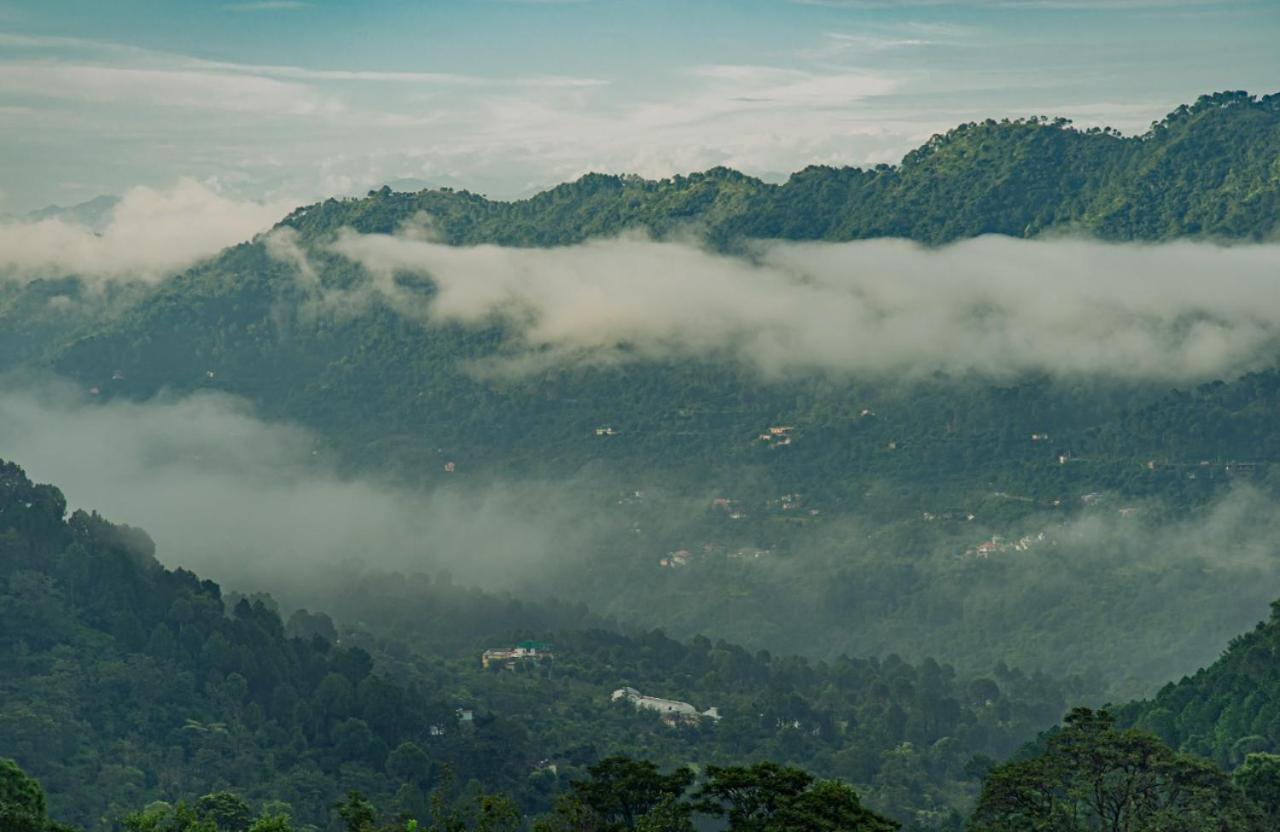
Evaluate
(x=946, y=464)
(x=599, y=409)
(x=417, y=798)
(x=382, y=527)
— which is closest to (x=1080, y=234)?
(x=946, y=464)

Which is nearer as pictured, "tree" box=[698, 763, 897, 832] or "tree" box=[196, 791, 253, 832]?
"tree" box=[698, 763, 897, 832]

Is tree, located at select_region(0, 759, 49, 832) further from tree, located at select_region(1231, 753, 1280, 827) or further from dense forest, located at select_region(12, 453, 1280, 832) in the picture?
tree, located at select_region(1231, 753, 1280, 827)

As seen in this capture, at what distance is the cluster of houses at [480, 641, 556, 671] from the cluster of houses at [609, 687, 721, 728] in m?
6.38

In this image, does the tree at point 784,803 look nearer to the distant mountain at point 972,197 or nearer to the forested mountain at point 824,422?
the forested mountain at point 824,422

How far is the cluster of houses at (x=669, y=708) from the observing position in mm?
85438

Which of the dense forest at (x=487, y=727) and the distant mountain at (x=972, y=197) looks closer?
the dense forest at (x=487, y=727)

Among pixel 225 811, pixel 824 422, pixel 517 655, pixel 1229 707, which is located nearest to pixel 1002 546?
pixel 824 422

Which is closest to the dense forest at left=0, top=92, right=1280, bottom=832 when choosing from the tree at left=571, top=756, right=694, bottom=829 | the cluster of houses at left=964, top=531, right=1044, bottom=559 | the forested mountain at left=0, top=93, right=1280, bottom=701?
the tree at left=571, top=756, right=694, bottom=829

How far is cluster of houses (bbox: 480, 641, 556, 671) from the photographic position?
93188mm

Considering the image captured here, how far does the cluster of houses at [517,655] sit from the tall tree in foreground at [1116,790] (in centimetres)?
5121

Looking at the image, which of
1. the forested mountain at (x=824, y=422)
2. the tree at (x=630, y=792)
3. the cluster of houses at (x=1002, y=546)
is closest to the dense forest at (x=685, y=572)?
the tree at (x=630, y=792)

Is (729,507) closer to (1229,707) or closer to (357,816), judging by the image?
(1229,707)

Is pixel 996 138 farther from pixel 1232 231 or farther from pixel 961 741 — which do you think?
pixel 961 741

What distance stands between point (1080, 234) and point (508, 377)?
4589 cm
